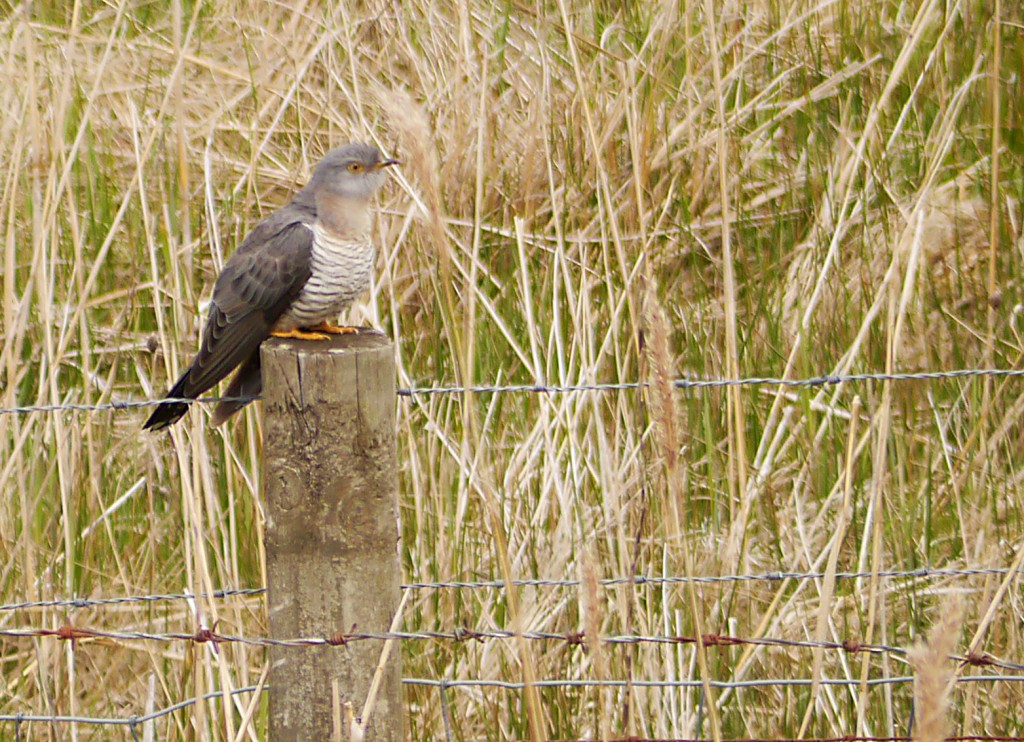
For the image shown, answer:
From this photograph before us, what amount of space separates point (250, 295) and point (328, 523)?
117 centimetres

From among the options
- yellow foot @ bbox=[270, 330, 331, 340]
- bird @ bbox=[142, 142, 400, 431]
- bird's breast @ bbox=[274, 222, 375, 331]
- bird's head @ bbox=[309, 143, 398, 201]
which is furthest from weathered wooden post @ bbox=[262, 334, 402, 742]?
bird's head @ bbox=[309, 143, 398, 201]

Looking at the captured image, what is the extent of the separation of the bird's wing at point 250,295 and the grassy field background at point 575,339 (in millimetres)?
127

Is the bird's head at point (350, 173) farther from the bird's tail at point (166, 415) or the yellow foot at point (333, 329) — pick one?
the bird's tail at point (166, 415)

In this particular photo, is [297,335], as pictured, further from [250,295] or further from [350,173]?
[350,173]

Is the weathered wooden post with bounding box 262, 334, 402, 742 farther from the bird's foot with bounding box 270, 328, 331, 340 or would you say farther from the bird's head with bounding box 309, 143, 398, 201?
the bird's head with bounding box 309, 143, 398, 201

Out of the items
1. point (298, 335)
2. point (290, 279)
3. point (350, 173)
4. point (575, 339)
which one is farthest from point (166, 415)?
point (575, 339)

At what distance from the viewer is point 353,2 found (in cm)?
492

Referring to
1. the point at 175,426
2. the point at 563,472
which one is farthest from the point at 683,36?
the point at 175,426

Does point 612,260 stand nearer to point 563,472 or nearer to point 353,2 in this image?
point 563,472

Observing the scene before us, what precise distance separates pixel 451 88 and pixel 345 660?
2872 mm

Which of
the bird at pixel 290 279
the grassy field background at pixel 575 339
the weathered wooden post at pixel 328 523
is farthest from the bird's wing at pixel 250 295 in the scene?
the weathered wooden post at pixel 328 523

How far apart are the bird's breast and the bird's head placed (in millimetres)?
173

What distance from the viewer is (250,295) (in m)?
2.91

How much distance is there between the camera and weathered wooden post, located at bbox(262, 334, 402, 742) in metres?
1.87
